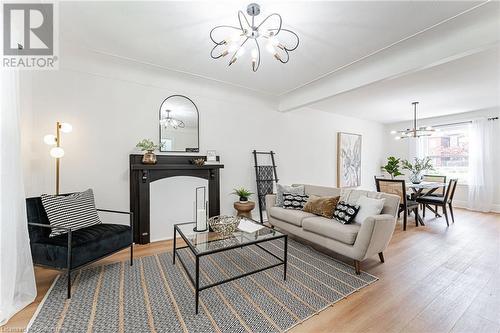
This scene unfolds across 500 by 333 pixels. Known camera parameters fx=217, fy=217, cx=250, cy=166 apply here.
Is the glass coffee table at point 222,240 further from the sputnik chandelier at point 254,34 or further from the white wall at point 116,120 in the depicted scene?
the sputnik chandelier at point 254,34

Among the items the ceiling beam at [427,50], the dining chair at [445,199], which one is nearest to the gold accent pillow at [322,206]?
the ceiling beam at [427,50]

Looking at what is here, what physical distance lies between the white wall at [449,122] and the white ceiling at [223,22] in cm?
334

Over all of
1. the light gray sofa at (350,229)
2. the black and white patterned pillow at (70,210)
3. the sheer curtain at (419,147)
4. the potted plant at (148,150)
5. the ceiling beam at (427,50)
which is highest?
the ceiling beam at (427,50)

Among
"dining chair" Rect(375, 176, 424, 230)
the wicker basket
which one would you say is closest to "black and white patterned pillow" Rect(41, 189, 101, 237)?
the wicker basket

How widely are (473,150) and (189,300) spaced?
7142mm

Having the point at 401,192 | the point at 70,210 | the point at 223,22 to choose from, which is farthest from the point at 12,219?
the point at 401,192

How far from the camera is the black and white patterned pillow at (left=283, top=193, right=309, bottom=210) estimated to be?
11.3ft

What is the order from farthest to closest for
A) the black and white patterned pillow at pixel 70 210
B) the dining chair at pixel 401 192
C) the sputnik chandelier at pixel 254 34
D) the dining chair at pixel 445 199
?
the dining chair at pixel 445 199
the dining chair at pixel 401 192
the black and white patterned pillow at pixel 70 210
the sputnik chandelier at pixel 254 34

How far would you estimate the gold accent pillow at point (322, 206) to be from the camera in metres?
2.96

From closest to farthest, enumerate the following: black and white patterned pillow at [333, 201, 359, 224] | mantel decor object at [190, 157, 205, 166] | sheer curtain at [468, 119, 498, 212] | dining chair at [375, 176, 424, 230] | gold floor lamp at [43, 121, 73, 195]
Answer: gold floor lamp at [43, 121, 73, 195], black and white patterned pillow at [333, 201, 359, 224], mantel decor object at [190, 157, 205, 166], dining chair at [375, 176, 424, 230], sheer curtain at [468, 119, 498, 212]

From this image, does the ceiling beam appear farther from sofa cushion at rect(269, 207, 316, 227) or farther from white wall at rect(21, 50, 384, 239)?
sofa cushion at rect(269, 207, 316, 227)

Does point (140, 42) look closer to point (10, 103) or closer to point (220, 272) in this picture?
point (10, 103)

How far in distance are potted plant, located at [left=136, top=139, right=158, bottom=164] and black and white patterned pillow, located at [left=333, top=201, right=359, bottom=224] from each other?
8.69 ft

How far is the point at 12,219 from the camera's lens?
5.64 ft
